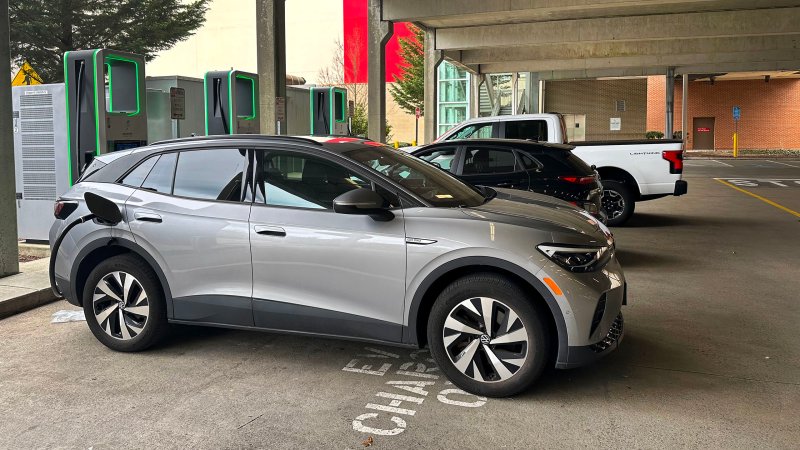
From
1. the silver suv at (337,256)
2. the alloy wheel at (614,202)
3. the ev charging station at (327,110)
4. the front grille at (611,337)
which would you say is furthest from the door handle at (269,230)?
the ev charging station at (327,110)

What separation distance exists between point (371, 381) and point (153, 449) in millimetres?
1520

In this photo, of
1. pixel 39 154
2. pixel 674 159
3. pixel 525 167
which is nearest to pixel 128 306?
pixel 525 167

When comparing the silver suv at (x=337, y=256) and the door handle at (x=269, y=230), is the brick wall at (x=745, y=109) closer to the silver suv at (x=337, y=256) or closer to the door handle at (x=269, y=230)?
the silver suv at (x=337, y=256)

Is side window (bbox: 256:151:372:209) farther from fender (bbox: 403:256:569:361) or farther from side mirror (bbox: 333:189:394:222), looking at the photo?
fender (bbox: 403:256:569:361)

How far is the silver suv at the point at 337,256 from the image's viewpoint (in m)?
4.53

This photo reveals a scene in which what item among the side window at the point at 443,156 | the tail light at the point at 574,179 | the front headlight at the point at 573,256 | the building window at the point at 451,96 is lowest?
the front headlight at the point at 573,256

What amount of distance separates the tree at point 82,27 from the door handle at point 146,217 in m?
26.7

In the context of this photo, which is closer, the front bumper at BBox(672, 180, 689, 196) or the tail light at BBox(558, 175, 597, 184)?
the tail light at BBox(558, 175, 597, 184)

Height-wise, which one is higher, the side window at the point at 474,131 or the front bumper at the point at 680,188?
the side window at the point at 474,131

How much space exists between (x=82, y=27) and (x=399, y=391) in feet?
98.5

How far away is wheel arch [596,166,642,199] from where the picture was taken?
42.3ft

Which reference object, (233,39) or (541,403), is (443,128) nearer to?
(233,39)

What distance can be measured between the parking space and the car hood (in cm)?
99

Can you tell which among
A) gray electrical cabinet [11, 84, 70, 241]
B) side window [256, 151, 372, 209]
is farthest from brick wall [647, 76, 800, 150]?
side window [256, 151, 372, 209]
